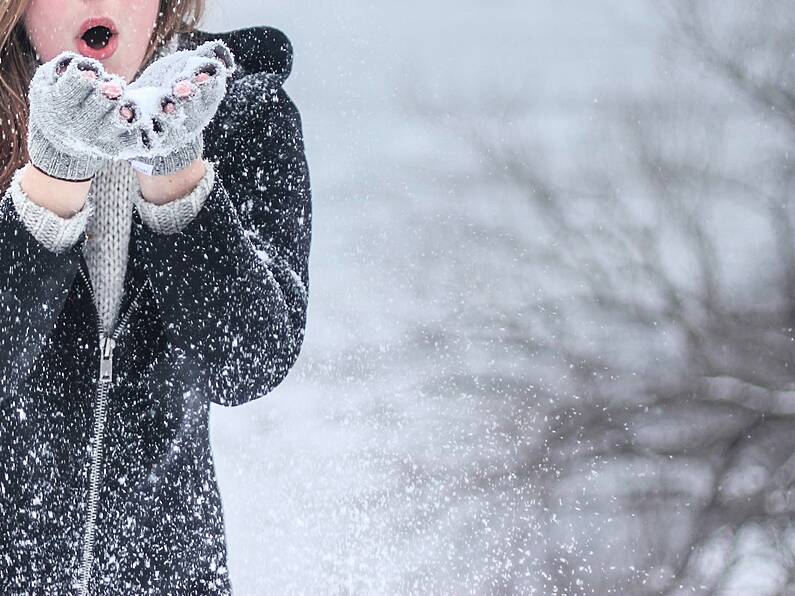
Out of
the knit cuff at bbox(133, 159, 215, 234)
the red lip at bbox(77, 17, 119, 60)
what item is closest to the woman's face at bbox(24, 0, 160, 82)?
the red lip at bbox(77, 17, 119, 60)

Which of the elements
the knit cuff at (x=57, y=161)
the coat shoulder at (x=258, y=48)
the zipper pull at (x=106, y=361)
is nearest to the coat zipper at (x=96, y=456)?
the zipper pull at (x=106, y=361)

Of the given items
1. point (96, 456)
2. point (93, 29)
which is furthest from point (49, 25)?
point (96, 456)

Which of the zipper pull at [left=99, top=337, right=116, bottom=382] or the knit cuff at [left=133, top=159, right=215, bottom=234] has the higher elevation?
the knit cuff at [left=133, top=159, right=215, bottom=234]

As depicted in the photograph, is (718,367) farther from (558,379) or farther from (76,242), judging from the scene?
(76,242)

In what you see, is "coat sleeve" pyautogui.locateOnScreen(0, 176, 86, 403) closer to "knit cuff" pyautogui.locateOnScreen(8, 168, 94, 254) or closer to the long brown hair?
"knit cuff" pyautogui.locateOnScreen(8, 168, 94, 254)

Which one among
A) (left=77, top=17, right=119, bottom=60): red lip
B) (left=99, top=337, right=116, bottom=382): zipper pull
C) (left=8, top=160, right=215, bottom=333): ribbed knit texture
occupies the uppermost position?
(left=77, top=17, right=119, bottom=60): red lip

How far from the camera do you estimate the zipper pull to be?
76 centimetres

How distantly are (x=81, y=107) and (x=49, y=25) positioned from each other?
→ 224 mm

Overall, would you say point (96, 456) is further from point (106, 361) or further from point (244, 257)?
point (244, 257)

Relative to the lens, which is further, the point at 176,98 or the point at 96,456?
the point at 96,456

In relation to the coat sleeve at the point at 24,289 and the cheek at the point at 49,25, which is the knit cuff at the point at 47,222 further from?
the cheek at the point at 49,25

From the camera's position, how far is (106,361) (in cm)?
→ 76

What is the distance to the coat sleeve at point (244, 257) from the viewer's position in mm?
742

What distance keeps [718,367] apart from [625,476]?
2.19ft
